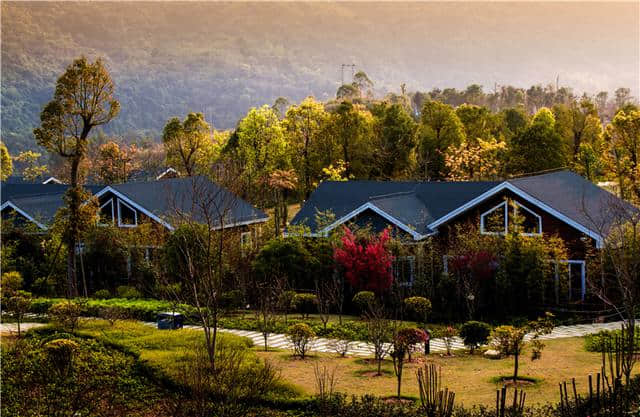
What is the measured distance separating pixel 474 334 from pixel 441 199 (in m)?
8.74

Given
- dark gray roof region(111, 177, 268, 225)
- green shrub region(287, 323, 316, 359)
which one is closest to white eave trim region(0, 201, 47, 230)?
dark gray roof region(111, 177, 268, 225)

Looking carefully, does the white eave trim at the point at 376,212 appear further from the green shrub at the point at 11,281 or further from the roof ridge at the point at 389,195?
the green shrub at the point at 11,281

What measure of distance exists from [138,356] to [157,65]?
15429 cm

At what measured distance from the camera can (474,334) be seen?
13.7 metres

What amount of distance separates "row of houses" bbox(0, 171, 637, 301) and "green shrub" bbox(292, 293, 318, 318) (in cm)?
279

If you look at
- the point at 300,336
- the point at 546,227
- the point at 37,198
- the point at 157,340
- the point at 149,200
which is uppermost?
the point at 37,198

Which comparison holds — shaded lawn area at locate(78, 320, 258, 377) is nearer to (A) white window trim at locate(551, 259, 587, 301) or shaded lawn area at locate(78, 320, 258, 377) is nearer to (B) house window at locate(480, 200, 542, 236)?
(B) house window at locate(480, 200, 542, 236)

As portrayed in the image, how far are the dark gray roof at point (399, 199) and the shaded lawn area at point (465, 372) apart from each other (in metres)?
7.37

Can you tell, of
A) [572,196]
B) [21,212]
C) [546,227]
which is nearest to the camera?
[546,227]

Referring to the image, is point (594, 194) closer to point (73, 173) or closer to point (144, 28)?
point (73, 173)

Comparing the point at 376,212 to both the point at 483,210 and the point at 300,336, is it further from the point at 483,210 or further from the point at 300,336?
the point at 300,336

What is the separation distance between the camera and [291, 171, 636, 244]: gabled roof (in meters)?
19.0

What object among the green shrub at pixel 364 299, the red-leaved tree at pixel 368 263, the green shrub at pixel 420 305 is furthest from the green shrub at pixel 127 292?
the green shrub at pixel 420 305

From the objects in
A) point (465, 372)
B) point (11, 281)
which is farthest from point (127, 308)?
point (465, 372)
